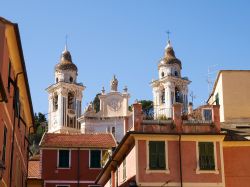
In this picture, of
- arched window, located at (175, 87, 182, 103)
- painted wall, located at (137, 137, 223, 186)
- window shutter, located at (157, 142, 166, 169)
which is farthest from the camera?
arched window, located at (175, 87, 182, 103)

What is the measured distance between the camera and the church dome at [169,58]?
104 m

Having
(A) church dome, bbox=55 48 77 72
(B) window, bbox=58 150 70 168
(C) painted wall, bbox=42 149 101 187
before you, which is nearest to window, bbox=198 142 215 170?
(C) painted wall, bbox=42 149 101 187

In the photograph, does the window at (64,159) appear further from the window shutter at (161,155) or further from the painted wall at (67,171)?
the window shutter at (161,155)

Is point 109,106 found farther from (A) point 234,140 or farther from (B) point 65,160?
(A) point 234,140

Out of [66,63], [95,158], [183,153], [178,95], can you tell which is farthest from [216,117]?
[66,63]

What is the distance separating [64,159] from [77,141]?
200 cm

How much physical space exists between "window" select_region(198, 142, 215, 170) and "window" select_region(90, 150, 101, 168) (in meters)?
19.7

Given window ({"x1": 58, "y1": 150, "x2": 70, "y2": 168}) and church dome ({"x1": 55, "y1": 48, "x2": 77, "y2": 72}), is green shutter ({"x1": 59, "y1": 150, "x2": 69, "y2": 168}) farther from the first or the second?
church dome ({"x1": 55, "y1": 48, "x2": 77, "y2": 72})

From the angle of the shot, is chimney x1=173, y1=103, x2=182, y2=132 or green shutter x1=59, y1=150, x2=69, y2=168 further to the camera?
green shutter x1=59, y1=150, x2=69, y2=168

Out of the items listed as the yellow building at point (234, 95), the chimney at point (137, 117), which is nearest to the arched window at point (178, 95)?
the yellow building at point (234, 95)

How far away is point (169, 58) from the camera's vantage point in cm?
10525

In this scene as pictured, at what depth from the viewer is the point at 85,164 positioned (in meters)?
44.9

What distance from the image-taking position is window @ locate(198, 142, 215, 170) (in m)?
26.4

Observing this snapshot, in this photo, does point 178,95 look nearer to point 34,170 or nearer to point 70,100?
point 70,100
